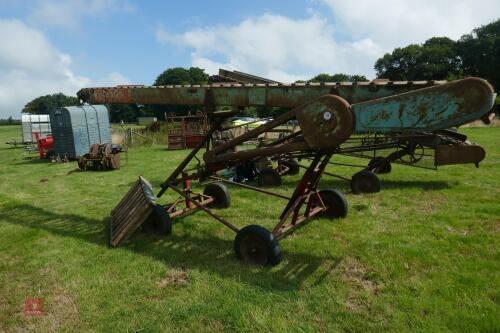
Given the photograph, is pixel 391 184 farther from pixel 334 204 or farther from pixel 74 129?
pixel 74 129

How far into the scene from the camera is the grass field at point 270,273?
143 inches

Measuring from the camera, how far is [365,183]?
887 cm

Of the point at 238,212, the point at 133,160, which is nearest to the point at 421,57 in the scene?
the point at 133,160

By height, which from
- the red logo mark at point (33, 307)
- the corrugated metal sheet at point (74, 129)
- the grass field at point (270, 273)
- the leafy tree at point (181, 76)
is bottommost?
the red logo mark at point (33, 307)

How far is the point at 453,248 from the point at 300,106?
3.20 metres

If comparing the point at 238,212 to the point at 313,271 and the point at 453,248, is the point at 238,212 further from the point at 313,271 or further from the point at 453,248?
A: the point at 453,248

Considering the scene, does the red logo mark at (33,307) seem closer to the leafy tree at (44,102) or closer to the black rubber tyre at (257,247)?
the black rubber tyre at (257,247)

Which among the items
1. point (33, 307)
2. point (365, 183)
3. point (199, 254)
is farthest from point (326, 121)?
point (365, 183)

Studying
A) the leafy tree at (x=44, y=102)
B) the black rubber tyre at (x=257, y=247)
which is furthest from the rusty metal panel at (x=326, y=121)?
the leafy tree at (x=44, y=102)

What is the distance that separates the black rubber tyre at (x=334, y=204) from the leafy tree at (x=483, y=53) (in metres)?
60.7

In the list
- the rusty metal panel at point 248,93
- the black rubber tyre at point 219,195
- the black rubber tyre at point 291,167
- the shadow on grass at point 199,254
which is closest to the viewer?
the rusty metal panel at point 248,93

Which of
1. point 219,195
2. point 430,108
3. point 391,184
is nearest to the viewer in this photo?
point 430,108

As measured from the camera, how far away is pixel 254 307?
3809 millimetres

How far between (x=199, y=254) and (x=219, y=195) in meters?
2.65
